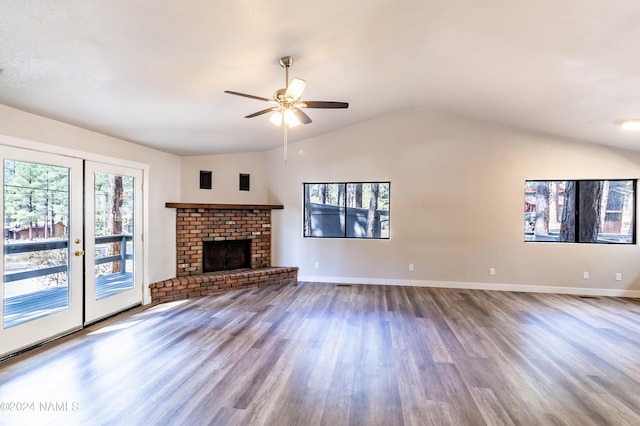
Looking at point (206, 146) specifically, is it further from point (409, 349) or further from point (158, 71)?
point (409, 349)

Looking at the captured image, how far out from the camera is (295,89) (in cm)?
248

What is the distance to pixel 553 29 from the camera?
249 cm

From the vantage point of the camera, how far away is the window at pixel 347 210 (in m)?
5.79

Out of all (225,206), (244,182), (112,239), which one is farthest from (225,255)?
(112,239)

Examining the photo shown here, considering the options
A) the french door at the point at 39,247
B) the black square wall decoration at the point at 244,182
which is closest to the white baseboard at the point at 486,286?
the black square wall decoration at the point at 244,182

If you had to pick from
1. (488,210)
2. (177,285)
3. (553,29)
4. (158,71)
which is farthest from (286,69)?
(488,210)

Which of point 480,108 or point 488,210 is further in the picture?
point 488,210

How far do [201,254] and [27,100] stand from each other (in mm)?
3357

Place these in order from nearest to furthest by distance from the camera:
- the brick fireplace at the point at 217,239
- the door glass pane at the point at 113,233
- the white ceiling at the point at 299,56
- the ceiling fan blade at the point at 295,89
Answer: the white ceiling at the point at 299,56 < the ceiling fan blade at the point at 295,89 < the door glass pane at the point at 113,233 < the brick fireplace at the point at 217,239

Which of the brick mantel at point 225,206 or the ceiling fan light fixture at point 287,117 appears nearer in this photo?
the ceiling fan light fixture at point 287,117

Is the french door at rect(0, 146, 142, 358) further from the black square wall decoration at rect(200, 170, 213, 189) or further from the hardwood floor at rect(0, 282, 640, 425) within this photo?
the black square wall decoration at rect(200, 170, 213, 189)

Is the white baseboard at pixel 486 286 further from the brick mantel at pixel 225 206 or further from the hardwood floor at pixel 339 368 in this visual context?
the brick mantel at pixel 225 206

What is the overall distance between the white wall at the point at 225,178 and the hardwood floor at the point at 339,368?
2254mm

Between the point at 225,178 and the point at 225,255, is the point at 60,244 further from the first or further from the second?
the point at 225,178
